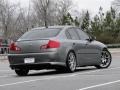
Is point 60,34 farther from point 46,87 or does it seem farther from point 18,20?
point 18,20

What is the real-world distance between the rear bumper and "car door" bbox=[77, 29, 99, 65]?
1400 mm

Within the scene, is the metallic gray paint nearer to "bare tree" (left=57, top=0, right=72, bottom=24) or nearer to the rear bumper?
the rear bumper

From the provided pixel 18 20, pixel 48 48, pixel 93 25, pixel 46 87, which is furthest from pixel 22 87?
pixel 18 20

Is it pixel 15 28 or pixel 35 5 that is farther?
pixel 15 28

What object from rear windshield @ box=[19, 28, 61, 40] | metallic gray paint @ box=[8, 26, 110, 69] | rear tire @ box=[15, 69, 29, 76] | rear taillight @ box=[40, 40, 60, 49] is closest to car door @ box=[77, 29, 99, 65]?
metallic gray paint @ box=[8, 26, 110, 69]

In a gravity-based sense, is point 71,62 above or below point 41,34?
below

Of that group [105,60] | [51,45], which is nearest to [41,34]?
[51,45]

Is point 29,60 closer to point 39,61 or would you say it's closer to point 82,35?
point 39,61

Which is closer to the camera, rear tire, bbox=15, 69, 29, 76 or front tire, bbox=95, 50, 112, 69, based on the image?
rear tire, bbox=15, 69, 29, 76

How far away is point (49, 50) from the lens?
14039mm

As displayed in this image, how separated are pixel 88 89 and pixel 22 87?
59.1 inches

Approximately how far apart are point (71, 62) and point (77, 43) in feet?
2.47

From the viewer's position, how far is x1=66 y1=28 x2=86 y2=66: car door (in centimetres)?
1496

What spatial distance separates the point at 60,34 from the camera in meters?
Answer: 14.6
